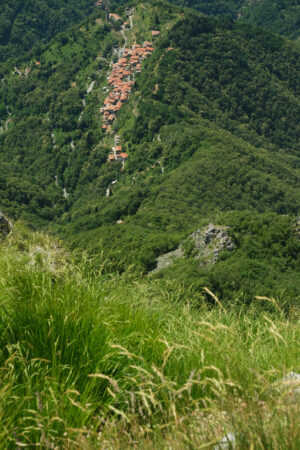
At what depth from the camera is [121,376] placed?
2742 millimetres

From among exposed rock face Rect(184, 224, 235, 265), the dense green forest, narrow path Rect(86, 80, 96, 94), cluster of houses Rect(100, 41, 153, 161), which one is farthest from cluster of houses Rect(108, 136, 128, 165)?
exposed rock face Rect(184, 224, 235, 265)

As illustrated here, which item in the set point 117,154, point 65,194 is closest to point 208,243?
point 117,154

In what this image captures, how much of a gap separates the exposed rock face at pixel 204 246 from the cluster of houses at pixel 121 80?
75434mm

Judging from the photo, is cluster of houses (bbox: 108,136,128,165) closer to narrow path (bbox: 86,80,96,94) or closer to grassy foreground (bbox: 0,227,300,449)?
narrow path (bbox: 86,80,96,94)

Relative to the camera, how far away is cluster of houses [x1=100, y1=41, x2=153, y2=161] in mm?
130750

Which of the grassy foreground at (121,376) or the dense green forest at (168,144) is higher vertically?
the grassy foreground at (121,376)

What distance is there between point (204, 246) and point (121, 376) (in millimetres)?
38194

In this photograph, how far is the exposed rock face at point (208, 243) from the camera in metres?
38.1

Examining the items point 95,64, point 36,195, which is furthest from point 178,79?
point 36,195

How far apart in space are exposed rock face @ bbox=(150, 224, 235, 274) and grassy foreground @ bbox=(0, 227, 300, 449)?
34897 millimetres

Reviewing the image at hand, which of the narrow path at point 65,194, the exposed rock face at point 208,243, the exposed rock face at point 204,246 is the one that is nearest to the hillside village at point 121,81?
the narrow path at point 65,194

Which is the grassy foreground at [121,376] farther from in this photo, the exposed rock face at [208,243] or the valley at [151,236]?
the exposed rock face at [208,243]

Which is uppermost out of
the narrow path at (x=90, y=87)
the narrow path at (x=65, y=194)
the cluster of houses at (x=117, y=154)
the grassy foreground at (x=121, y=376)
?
the grassy foreground at (x=121, y=376)

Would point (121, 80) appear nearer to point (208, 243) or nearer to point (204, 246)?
point (208, 243)
